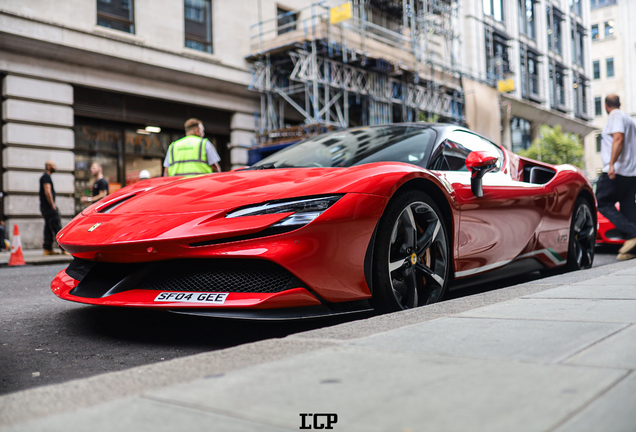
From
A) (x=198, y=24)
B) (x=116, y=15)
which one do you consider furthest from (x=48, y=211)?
(x=198, y=24)

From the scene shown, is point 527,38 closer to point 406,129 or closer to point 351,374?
point 406,129

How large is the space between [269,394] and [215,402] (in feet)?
0.41

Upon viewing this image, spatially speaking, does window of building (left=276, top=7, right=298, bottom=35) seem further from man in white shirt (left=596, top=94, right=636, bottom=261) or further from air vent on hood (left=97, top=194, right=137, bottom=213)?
air vent on hood (left=97, top=194, right=137, bottom=213)

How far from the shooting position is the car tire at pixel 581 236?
16.6 ft

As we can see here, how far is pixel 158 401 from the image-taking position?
135cm

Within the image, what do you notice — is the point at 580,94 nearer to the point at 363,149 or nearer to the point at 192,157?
the point at 192,157

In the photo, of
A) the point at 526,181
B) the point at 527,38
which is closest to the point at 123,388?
the point at 526,181

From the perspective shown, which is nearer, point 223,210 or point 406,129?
point 223,210

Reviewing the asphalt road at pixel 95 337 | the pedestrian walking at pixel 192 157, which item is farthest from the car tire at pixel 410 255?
the pedestrian walking at pixel 192 157

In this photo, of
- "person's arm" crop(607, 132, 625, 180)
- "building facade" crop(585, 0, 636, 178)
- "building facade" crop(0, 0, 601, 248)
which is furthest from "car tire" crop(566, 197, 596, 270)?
"building facade" crop(585, 0, 636, 178)

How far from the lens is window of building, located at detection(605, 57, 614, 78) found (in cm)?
4944

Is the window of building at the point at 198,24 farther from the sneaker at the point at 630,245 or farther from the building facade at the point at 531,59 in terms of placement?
the sneaker at the point at 630,245

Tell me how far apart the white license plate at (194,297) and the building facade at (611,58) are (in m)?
49.3

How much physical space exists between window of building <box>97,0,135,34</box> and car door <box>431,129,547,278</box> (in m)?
11.5
